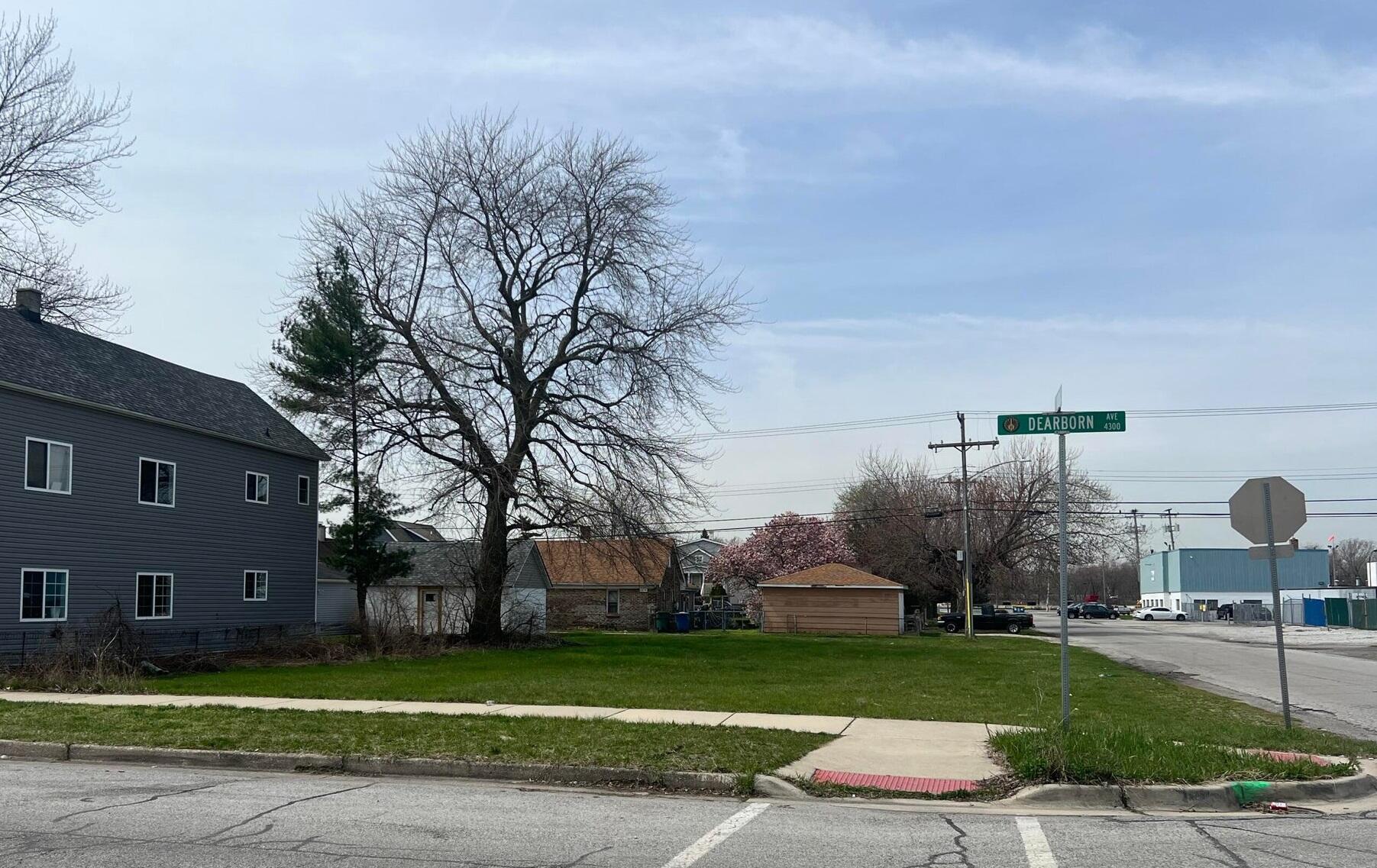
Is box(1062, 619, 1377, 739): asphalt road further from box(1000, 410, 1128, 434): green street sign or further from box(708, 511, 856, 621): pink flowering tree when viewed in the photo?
box(708, 511, 856, 621): pink flowering tree

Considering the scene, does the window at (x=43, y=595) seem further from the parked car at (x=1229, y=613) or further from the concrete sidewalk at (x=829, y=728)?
the parked car at (x=1229, y=613)

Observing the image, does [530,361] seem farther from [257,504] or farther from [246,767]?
[246,767]

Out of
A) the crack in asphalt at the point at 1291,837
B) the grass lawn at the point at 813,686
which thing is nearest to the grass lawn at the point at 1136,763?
the crack in asphalt at the point at 1291,837

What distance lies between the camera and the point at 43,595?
26781mm

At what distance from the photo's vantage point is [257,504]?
118 feet

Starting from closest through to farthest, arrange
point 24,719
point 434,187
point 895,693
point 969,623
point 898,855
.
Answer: point 898,855 → point 24,719 → point 895,693 → point 434,187 → point 969,623

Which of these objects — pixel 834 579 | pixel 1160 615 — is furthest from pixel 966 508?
pixel 1160 615

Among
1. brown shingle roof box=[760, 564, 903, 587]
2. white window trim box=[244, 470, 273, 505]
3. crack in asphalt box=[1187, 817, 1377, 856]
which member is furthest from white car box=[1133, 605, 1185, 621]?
crack in asphalt box=[1187, 817, 1377, 856]

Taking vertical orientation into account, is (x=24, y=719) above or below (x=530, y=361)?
below

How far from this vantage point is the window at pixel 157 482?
30453mm

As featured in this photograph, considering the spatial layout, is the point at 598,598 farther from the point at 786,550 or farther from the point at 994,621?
the point at 994,621

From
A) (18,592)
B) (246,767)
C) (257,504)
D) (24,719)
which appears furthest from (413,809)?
(257,504)

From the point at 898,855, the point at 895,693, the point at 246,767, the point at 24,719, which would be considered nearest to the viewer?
the point at 898,855

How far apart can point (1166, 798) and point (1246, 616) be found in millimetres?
83319
